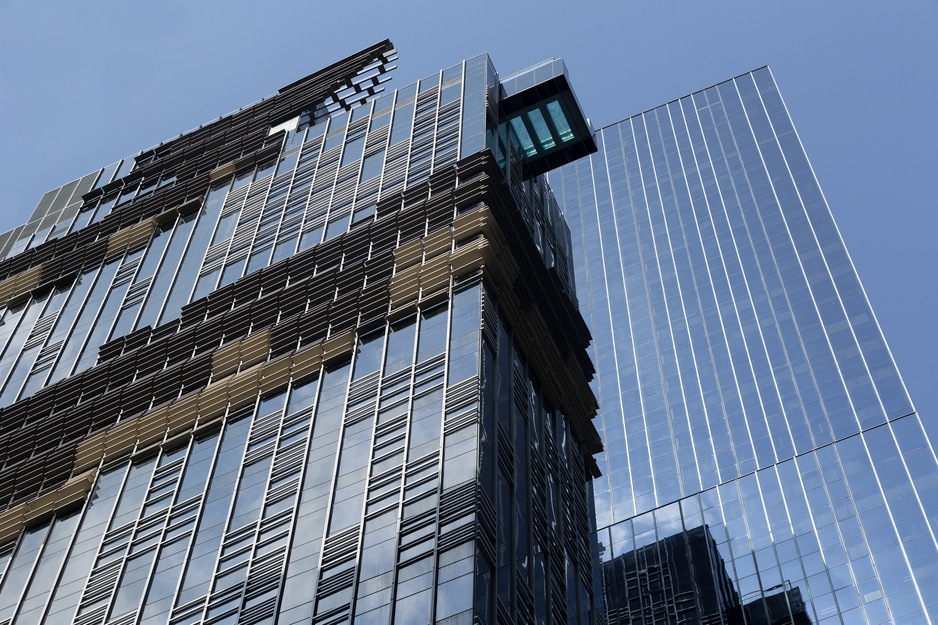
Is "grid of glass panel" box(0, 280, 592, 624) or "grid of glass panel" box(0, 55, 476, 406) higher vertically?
"grid of glass panel" box(0, 55, 476, 406)

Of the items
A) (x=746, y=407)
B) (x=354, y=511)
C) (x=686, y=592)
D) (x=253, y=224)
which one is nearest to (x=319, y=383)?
(x=354, y=511)

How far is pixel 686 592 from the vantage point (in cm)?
12494

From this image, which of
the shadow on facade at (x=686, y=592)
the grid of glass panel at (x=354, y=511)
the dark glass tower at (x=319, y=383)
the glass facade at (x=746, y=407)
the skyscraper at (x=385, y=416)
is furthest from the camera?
the glass facade at (x=746, y=407)

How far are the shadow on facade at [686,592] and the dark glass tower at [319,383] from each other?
46.6 meters

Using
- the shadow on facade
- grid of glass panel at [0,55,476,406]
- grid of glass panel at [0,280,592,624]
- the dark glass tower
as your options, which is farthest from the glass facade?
grid of glass panel at [0,280,592,624]

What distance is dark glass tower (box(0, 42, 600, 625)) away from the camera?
49.1m

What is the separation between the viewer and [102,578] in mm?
54312

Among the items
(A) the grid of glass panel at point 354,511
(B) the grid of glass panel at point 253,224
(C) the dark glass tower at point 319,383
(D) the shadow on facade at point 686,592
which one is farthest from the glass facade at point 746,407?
(A) the grid of glass panel at point 354,511

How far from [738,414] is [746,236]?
31419 mm

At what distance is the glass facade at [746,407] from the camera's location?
394 feet

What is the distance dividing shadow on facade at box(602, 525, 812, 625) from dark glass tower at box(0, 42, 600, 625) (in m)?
46.6

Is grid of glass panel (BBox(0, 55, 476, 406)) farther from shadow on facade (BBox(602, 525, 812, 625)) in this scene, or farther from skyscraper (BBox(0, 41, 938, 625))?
shadow on facade (BBox(602, 525, 812, 625))

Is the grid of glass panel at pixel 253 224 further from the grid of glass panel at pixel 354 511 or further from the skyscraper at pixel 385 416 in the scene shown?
the grid of glass panel at pixel 354 511

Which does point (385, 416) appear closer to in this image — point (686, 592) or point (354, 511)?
point (354, 511)
